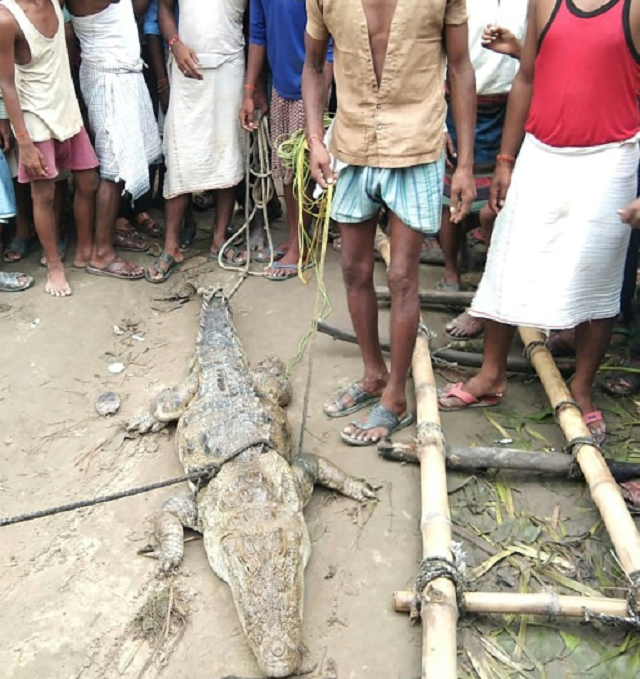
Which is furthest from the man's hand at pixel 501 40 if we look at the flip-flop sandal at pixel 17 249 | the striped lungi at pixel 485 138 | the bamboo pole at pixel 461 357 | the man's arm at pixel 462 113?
the flip-flop sandal at pixel 17 249

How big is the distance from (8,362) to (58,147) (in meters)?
1.50

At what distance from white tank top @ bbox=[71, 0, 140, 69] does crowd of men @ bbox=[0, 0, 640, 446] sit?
12 mm

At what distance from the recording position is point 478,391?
392 centimetres

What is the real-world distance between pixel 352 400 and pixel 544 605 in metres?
1.59

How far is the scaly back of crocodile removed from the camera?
136 inches

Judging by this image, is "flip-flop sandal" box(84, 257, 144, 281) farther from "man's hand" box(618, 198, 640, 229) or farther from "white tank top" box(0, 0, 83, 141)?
"man's hand" box(618, 198, 640, 229)

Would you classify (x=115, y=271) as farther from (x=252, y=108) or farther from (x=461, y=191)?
(x=461, y=191)

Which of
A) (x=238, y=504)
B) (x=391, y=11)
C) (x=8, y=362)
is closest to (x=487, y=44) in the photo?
(x=391, y=11)

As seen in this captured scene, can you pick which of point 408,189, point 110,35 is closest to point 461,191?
point 408,189

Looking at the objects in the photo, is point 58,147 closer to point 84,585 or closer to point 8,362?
point 8,362

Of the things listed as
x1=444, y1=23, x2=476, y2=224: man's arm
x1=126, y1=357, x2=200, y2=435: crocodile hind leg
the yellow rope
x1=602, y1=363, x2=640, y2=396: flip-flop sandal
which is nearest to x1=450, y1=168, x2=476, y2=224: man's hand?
x1=444, y1=23, x2=476, y2=224: man's arm

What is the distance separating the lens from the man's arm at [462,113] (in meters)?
3.16

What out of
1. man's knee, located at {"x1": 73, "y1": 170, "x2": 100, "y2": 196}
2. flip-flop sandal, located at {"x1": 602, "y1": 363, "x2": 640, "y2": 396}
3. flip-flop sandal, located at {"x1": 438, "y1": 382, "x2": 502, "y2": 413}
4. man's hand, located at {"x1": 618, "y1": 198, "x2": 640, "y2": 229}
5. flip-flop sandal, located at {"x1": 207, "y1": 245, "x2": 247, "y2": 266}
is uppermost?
man's hand, located at {"x1": 618, "y1": 198, "x2": 640, "y2": 229}

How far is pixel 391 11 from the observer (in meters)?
3.01
